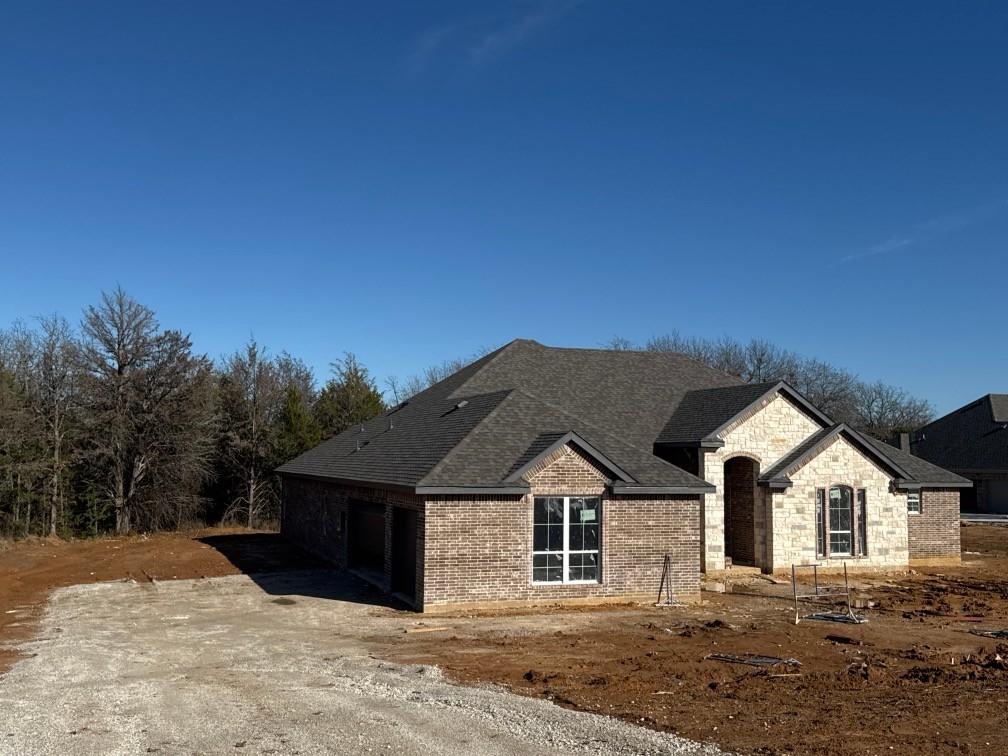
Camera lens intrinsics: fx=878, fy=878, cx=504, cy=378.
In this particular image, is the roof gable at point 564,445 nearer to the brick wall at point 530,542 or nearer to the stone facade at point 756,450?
the brick wall at point 530,542

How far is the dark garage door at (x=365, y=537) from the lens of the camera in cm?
2552

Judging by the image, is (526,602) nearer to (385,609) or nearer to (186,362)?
(385,609)

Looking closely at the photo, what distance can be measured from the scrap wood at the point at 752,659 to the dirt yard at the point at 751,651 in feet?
0.78

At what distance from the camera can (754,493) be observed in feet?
87.5

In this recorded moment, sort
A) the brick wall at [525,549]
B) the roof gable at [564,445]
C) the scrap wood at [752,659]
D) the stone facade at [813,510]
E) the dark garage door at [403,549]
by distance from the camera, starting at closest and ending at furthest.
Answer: the scrap wood at [752,659] < the brick wall at [525,549] < the roof gable at [564,445] < the dark garage door at [403,549] < the stone facade at [813,510]

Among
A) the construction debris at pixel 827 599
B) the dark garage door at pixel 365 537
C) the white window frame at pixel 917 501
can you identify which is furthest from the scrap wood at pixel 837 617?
the white window frame at pixel 917 501

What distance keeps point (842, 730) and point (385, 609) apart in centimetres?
1144

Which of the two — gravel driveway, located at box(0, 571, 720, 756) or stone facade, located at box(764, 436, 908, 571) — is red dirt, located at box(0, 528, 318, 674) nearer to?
gravel driveway, located at box(0, 571, 720, 756)

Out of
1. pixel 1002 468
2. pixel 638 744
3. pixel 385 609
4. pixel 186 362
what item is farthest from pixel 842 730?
pixel 1002 468

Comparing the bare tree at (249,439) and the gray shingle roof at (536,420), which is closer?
the gray shingle roof at (536,420)

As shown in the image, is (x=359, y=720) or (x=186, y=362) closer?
(x=359, y=720)

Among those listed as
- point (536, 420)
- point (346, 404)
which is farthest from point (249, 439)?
point (536, 420)

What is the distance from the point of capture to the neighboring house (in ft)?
179

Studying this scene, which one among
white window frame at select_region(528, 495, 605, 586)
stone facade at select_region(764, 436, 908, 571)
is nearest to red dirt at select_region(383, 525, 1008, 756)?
white window frame at select_region(528, 495, 605, 586)
